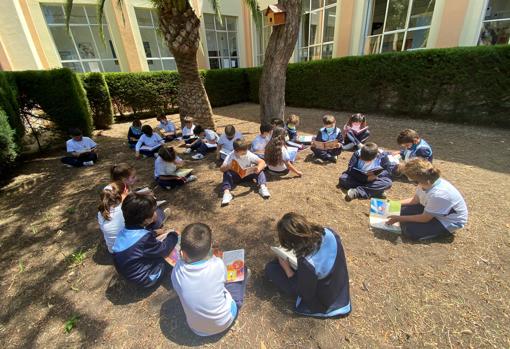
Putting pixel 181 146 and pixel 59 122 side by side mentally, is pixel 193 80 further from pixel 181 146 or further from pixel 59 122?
pixel 59 122

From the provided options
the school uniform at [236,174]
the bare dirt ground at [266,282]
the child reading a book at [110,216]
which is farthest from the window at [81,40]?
the child reading a book at [110,216]

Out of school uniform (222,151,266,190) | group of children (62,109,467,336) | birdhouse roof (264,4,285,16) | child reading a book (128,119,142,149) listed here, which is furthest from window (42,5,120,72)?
group of children (62,109,467,336)

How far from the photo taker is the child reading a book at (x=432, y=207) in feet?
8.48

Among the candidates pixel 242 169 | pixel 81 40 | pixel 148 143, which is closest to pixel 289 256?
pixel 242 169

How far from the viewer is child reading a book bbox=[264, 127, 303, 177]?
4398 millimetres

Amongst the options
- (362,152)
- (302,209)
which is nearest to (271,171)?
(302,209)

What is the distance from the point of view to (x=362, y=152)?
3773 mm

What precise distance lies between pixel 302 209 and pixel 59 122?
801 cm

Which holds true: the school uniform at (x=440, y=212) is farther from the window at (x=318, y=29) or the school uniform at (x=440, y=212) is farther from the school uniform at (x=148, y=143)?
the window at (x=318, y=29)

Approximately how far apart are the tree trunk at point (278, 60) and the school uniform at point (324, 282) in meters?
5.49

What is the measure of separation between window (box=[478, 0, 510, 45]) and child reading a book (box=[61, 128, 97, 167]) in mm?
12395

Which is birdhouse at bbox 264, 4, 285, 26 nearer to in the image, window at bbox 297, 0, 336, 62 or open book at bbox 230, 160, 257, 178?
open book at bbox 230, 160, 257, 178

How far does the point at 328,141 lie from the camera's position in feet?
17.2

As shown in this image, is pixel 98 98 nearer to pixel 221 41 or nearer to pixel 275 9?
pixel 275 9
